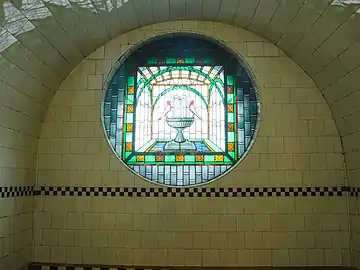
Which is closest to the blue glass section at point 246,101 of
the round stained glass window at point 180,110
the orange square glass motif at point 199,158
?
the round stained glass window at point 180,110

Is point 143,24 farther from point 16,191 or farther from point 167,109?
point 16,191

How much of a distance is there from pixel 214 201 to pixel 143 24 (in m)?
1.69

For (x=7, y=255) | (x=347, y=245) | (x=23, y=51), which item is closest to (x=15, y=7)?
(x=23, y=51)

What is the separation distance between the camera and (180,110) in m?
3.46

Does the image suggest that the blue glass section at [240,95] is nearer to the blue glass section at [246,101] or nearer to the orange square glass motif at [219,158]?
the blue glass section at [246,101]

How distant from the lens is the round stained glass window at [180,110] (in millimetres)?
3314

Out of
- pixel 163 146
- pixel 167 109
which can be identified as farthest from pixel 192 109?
pixel 163 146

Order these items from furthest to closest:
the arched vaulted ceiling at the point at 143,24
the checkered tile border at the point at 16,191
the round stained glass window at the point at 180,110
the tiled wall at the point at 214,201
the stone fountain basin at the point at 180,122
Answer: the stone fountain basin at the point at 180,122 < the round stained glass window at the point at 180,110 < the tiled wall at the point at 214,201 < the checkered tile border at the point at 16,191 < the arched vaulted ceiling at the point at 143,24

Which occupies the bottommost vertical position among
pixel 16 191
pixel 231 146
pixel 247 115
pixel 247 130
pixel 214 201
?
pixel 214 201

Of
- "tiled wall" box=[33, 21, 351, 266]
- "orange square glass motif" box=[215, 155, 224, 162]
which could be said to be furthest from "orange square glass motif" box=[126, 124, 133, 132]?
"orange square glass motif" box=[215, 155, 224, 162]

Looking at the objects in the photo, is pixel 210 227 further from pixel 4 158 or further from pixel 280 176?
pixel 4 158

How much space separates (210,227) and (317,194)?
96 centimetres

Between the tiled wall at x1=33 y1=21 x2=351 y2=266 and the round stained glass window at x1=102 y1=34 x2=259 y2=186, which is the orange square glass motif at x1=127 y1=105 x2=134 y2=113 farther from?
the tiled wall at x1=33 y1=21 x2=351 y2=266

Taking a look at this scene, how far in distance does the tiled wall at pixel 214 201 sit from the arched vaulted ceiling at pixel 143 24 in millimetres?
195
